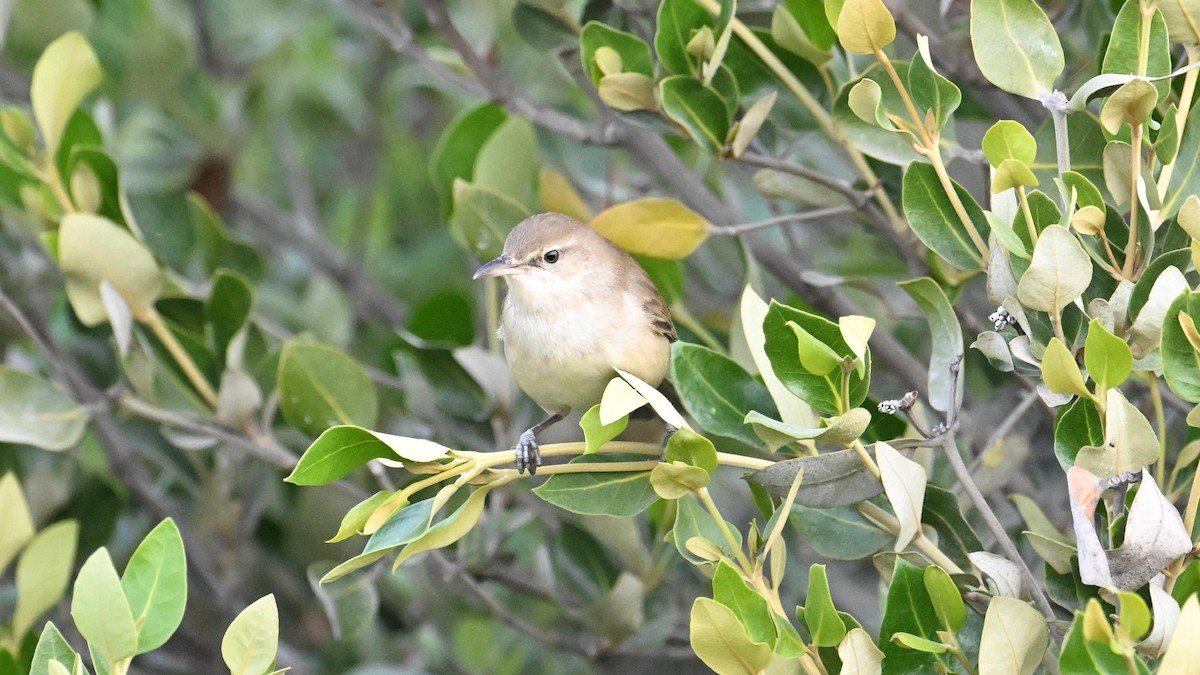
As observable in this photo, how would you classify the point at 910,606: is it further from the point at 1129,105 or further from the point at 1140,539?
the point at 1129,105

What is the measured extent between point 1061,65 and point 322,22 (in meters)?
4.85

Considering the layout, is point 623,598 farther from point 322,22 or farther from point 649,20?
point 322,22

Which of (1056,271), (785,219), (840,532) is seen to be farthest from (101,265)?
(1056,271)

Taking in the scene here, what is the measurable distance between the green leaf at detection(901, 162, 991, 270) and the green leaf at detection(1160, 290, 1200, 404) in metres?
0.45

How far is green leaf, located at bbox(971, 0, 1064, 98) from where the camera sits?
2.19 meters

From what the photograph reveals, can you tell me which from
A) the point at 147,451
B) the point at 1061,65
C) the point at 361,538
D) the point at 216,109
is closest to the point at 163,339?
the point at 147,451

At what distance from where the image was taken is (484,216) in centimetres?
350

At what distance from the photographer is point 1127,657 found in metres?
1.65

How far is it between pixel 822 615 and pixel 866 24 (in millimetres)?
1001

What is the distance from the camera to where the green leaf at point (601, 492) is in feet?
7.68

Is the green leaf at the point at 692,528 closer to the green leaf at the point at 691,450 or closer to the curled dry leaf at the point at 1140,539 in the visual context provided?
the green leaf at the point at 691,450

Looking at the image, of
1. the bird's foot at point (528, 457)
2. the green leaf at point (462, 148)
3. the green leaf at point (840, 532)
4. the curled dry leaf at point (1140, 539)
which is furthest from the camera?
the green leaf at point (462, 148)

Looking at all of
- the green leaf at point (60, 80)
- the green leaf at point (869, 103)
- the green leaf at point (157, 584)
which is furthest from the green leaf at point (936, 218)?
the green leaf at point (60, 80)

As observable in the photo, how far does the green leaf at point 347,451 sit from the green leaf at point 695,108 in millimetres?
1067
